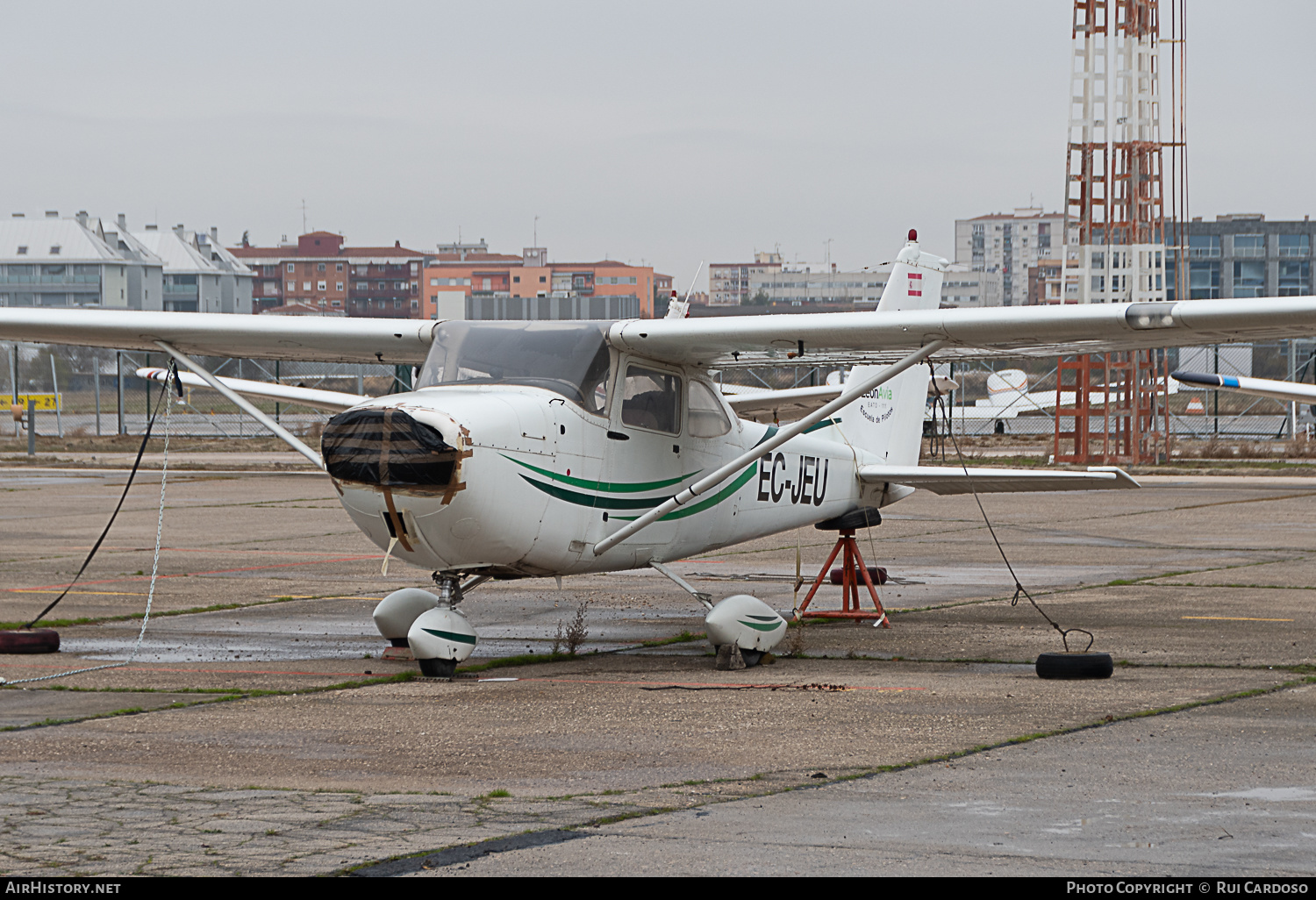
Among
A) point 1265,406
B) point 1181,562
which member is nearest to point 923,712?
point 1181,562

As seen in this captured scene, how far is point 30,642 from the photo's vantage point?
1034 cm

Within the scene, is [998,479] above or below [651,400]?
below

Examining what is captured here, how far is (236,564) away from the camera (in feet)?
53.7

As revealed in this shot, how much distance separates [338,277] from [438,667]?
161963 mm

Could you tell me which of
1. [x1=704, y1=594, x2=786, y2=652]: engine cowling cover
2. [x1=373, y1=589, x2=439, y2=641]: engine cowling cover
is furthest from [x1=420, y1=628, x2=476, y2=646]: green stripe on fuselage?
[x1=704, y1=594, x2=786, y2=652]: engine cowling cover

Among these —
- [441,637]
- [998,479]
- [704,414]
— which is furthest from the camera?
[998,479]

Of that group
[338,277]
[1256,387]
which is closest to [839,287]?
[338,277]

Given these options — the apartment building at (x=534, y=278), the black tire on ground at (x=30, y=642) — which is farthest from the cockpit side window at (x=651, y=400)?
the apartment building at (x=534, y=278)

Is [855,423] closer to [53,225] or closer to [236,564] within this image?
[236,564]

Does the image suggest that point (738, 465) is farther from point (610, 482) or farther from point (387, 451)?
point (387, 451)

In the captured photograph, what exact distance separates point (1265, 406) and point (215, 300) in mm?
89269

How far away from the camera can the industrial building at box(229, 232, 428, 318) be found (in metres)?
165

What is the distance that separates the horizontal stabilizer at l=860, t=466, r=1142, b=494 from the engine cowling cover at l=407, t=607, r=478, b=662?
451cm

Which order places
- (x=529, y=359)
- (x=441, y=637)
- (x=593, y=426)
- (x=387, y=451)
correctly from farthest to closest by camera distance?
(x=593, y=426)
(x=529, y=359)
(x=441, y=637)
(x=387, y=451)
